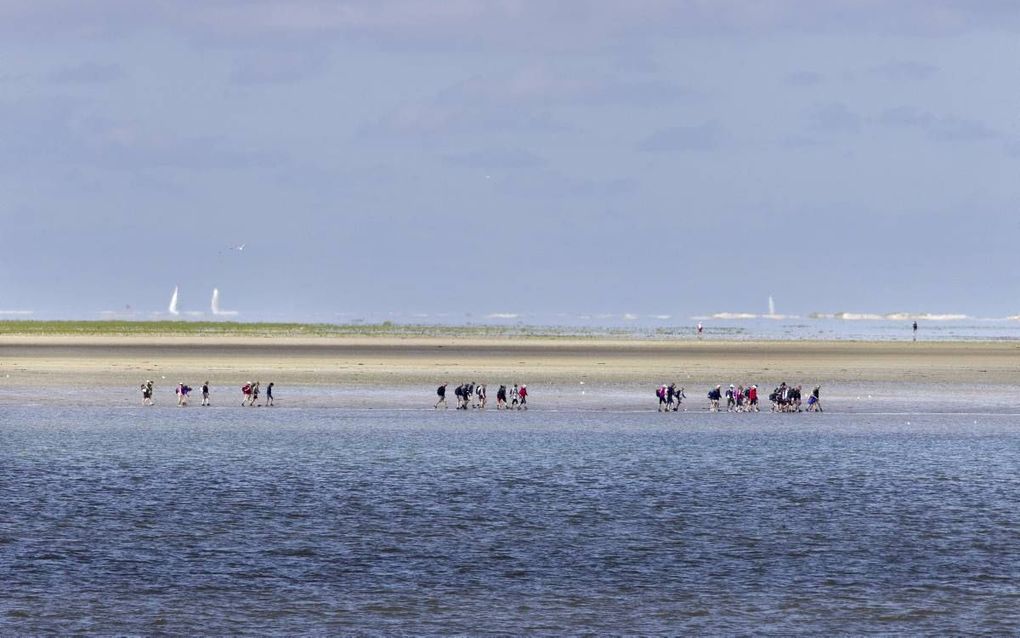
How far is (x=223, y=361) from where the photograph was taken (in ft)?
236

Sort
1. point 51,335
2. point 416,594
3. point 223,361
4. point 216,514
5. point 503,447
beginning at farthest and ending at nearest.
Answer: point 51,335 → point 223,361 → point 503,447 → point 216,514 → point 416,594

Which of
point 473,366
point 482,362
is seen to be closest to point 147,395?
point 473,366

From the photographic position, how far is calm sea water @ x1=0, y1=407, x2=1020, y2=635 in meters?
18.1

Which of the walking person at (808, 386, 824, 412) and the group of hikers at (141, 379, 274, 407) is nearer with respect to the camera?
the walking person at (808, 386, 824, 412)

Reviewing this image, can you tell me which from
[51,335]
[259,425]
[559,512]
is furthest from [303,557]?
[51,335]

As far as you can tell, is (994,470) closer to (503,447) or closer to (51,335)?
(503,447)

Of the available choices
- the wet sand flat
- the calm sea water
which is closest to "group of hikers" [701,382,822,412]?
the calm sea water

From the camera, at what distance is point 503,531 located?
78.9 feet

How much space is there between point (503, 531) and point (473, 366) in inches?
1777

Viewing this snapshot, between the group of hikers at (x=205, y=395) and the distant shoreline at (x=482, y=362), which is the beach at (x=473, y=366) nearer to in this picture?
the distant shoreline at (x=482, y=362)

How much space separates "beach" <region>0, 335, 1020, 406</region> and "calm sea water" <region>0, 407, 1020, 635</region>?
15.1m

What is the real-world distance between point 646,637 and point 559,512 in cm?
927

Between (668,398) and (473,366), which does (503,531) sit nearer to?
(668,398)

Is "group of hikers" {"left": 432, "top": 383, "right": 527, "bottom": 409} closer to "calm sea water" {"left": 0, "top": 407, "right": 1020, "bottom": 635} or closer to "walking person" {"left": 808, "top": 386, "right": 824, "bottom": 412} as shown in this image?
"calm sea water" {"left": 0, "top": 407, "right": 1020, "bottom": 635}
